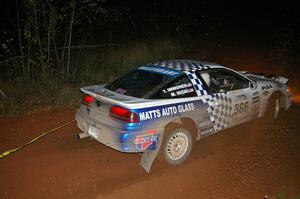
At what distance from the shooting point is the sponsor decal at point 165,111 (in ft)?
15.3

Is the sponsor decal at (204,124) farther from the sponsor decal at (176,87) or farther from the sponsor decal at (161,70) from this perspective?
the sponsor decal at (161,70)

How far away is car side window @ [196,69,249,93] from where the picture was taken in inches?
222

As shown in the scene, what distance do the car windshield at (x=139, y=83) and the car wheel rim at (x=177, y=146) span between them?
31.4 inches

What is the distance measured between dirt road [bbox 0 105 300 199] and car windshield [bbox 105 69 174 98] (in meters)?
1.08

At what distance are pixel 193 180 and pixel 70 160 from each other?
1.94m

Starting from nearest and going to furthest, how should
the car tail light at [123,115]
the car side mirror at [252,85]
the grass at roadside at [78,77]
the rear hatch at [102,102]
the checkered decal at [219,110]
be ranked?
the car tail light at [123,115] → the rear hatch at [102,102] → the checkered decal at [219,110] → the car side mirror at [252,85] → the grass at roadside at [78,77]

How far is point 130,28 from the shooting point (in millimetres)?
18578

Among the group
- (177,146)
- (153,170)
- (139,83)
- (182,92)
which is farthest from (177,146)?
(139,83)

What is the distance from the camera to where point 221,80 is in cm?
583

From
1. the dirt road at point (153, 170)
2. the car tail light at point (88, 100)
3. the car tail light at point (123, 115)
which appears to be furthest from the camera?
the car tail light at point (88, 100)

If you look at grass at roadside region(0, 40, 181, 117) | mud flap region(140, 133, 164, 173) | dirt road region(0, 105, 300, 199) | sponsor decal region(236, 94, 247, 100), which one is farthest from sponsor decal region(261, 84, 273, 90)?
grass at roadside region(0, 40, 181, 117)

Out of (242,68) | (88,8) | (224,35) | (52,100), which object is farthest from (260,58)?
(52,100)

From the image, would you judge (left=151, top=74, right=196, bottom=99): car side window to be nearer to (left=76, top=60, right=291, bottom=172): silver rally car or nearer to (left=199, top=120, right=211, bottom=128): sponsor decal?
(left=76, top=60, right=291, bottom=172): silver rally car

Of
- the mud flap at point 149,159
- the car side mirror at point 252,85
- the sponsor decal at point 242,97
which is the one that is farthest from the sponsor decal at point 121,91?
the car side mirror at point 252,85
